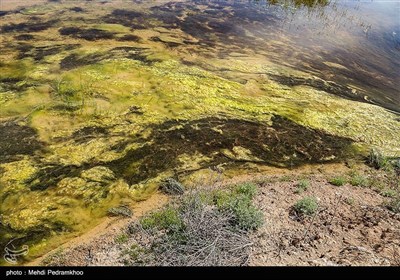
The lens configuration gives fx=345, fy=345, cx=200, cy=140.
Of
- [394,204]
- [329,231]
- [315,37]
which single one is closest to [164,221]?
[329,231]

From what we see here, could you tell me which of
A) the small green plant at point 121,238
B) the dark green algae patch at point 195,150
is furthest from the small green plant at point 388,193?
the small green plant at point 121,238

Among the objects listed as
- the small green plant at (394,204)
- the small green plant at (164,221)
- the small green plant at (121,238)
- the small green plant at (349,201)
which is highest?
the small green plant at (394,204)

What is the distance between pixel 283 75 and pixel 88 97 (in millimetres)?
8148

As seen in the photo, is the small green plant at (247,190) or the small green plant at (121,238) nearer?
the small green plant at (121,238)

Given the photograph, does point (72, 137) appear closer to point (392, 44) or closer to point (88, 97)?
point (88, 97)

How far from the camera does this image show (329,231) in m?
5.99

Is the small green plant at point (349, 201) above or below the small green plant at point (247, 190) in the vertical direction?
above

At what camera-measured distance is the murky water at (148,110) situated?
7324 mm

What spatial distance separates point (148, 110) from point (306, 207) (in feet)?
18.2

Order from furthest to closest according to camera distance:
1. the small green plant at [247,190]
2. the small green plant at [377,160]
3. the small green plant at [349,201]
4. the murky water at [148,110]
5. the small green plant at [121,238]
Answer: the small green plant at [377,160], the murky water at [148,110], the small green plant at [247,190], the small green plant at [349,201], the small green plant at [121,238]

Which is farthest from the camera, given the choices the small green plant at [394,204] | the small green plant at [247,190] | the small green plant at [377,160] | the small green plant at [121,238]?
the small green plant at [377,160]

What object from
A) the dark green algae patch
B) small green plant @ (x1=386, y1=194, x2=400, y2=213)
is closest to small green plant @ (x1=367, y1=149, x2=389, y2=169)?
the dark green algae patch

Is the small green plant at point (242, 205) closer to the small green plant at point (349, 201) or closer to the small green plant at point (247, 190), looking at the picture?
the small green plant at point (247, 190)

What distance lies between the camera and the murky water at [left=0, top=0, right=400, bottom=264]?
7.32 meters
